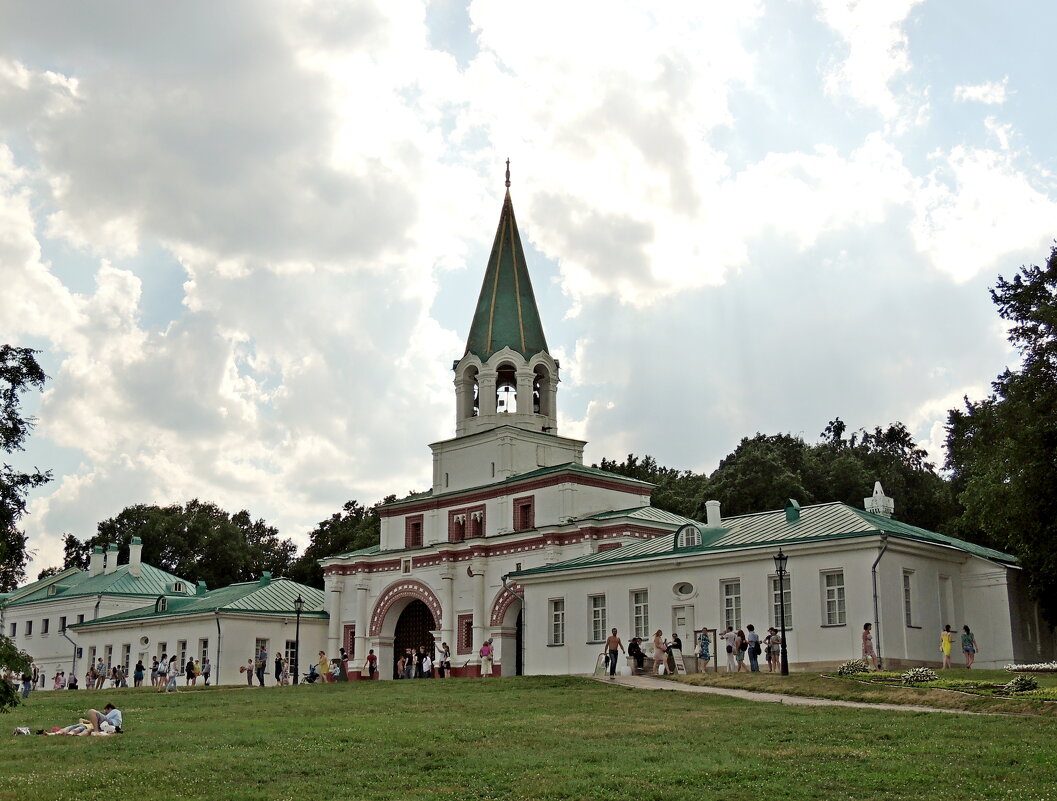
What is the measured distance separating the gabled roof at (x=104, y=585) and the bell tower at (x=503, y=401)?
21911 millimetres

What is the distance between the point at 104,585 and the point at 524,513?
28.8 m

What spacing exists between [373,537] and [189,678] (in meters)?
20.1

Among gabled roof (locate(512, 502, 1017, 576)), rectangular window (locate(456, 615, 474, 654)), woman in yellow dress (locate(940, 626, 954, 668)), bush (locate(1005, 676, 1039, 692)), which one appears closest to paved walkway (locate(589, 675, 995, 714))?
bush (locate(1005, 676, 1039, 692))

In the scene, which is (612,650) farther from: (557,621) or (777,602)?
(557,621)

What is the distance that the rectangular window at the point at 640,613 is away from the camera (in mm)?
38562

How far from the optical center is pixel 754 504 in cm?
6281

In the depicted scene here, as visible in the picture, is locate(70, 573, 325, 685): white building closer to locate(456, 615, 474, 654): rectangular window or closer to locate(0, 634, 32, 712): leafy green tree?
locate(456, 615, 474, 654): rectangular window

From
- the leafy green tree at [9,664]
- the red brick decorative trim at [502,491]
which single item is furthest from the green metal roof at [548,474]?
the leafy green tree at [9,664]

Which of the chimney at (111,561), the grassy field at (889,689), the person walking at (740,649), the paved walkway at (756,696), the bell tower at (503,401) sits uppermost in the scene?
the bell tower at (503,401)

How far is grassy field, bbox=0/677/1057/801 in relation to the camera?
50.4ft

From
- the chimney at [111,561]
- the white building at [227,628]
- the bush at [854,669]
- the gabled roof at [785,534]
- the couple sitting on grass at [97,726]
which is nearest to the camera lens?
the couple sitting on grass at [97,726]

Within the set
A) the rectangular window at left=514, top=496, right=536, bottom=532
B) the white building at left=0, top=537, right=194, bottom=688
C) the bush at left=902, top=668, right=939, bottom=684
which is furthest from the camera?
the white building at left=0, top=537, right=194, bottom=688

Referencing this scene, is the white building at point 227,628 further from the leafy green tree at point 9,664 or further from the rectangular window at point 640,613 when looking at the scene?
the leafy green tree at point 9,664

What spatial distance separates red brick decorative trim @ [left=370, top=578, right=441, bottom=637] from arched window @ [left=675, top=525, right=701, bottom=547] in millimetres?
15263
